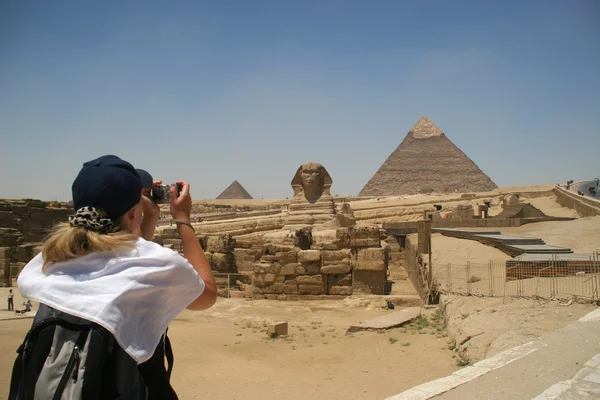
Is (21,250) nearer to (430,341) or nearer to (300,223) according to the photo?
(300,223)

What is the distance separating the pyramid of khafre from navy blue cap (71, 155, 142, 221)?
115875 millimetres

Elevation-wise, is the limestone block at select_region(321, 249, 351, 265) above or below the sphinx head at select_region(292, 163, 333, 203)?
below

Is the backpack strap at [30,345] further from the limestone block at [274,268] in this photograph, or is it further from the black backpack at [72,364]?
the limestone block at [274,268]

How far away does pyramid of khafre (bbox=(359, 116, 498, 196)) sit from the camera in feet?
392

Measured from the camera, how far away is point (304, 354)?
248 inches

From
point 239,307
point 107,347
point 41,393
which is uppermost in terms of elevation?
point 107,347

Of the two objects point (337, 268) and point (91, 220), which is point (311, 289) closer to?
point (337, 268)

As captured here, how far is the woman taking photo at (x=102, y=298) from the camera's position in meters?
1.38

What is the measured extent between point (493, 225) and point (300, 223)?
10.2 meters

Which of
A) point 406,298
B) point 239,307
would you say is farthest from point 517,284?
point 239,307

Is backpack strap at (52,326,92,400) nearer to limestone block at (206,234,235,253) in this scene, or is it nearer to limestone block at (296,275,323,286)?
limestone block at (296,275,323,286)

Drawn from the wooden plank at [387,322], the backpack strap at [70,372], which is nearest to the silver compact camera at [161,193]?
the backpack strap at [70,372]

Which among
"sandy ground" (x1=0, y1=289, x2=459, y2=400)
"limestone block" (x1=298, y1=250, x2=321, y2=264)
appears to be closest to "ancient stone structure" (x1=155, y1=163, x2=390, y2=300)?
"limestone block" (x1=298, y1=250, x2=321, y2=264)

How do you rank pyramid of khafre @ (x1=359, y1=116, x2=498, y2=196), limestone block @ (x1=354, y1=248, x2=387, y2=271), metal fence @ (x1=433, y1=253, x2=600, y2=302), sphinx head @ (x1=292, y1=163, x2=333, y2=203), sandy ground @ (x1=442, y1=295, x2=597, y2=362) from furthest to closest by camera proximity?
pyramid of khafre @ (x1=359, y1=116, x2=498, y2=196) → sphinx head @ (x1=292, y1=163, x2=333, y2=203) → limestone block @ (x1=354, y1=248, x2=387, y2=271) → metal fence @ (x1=433, y1=253, x2=600, y2=302) → sandy ground @ (x1=442, y1=295, x2=597, y2=362)
